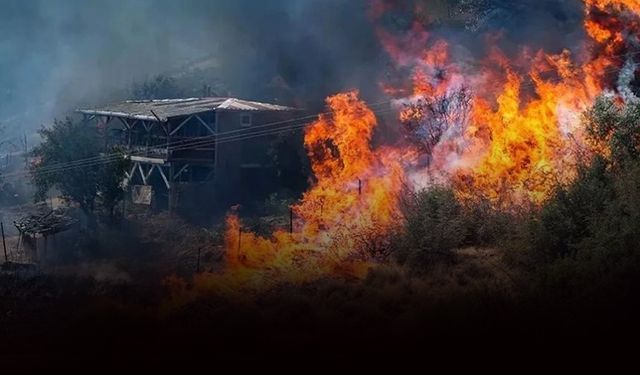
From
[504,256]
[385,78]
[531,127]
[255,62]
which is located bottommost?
[504,256]

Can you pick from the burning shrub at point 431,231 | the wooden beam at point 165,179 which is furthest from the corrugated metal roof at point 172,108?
the burning shrub at point 431,231

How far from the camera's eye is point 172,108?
3322 cm

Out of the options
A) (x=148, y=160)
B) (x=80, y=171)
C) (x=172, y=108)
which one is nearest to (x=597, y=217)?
(x=80, y=171)

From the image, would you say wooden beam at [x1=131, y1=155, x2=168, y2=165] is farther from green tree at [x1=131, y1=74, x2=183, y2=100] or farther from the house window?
green tree at [x1=131, y1=74, x2=183, y2=100]

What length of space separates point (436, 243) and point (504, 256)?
1.79 m

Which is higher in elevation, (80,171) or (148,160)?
(148,160)

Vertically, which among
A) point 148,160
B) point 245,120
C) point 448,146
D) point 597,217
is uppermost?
point 245,120

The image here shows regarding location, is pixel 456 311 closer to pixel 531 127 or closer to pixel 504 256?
pixel 504 256

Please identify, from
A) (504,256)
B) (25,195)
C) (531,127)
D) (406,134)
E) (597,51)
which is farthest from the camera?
(25,195)

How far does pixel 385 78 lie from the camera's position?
34844mm

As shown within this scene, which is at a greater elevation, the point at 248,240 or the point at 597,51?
the point at 597,51

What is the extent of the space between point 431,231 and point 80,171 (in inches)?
596

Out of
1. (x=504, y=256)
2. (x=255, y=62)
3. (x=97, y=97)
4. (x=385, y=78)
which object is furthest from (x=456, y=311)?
(x=97, y=97)

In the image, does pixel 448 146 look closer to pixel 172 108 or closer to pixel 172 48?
pixel 172 108
